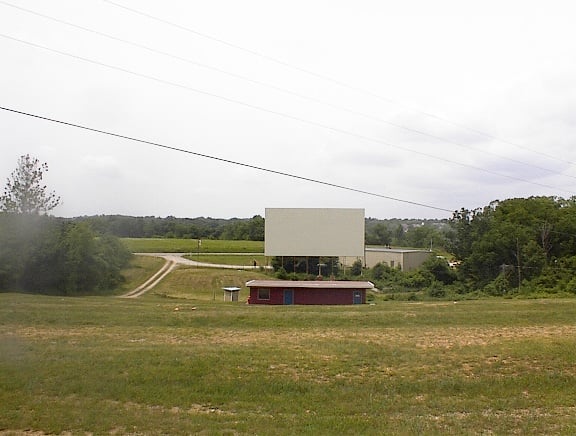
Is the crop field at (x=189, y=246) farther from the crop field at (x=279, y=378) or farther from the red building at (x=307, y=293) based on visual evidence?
the crop field at (x=279, y=378)

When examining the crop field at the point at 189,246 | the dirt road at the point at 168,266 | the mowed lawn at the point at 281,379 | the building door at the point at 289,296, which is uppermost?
the crop field at the point at 189,246

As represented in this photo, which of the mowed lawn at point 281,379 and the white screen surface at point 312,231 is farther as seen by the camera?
the white screen surface at point 312,231

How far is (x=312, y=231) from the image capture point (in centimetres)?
4738

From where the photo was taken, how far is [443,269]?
51.4 m

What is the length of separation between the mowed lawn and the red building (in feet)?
51.7

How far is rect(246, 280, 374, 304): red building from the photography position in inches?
1393

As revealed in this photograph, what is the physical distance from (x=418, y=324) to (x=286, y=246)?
2665 centimetres

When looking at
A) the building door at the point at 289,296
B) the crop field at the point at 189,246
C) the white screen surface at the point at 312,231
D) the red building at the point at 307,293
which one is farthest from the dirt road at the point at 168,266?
the building door at the point at 289,296

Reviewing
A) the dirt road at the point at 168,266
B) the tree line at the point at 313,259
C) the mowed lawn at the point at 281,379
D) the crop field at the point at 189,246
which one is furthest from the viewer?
the dirt road at the point at 168,266

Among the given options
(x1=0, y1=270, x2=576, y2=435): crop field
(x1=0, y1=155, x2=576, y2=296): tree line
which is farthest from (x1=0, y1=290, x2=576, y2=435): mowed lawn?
(x1=0, y1=155, x2=576, y2=296): tree line

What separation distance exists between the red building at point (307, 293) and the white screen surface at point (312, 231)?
37.4 ft

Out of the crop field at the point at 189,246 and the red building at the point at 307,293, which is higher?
the crop field at the point at 189,246

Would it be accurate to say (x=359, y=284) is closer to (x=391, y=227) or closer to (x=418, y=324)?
(x=418, y=324)

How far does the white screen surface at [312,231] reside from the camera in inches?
1863
